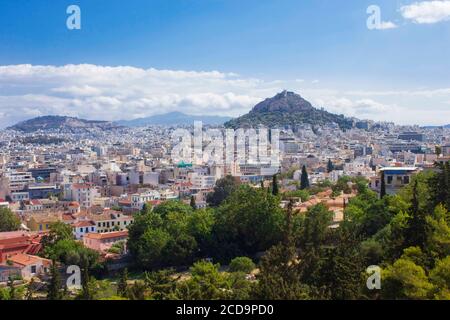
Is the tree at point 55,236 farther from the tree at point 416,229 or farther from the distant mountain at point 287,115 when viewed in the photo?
the distant mountain at point 287,115

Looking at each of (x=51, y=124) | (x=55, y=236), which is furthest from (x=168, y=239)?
(x=51, y=124)

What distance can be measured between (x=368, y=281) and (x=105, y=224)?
1565 centimetres

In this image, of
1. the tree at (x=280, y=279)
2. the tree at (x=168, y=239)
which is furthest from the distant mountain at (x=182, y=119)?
the tree at (x=280, y=279)

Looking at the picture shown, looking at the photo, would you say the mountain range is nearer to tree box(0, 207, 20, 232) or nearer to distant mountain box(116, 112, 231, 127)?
distant mountain box(116, 112, 231, 127)

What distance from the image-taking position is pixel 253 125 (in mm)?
70375

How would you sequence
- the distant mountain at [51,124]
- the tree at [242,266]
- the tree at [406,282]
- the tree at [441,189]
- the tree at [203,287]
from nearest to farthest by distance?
the tree at [406,282]
the tree at [203,287]
the tree at [441,189]
the tree at [242,266]
the distant mountain at [51,124]

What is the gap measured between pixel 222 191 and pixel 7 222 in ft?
30.2

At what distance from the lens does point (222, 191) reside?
82.3 feet

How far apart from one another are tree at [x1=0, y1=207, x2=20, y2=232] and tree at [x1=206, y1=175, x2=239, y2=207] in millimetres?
8372

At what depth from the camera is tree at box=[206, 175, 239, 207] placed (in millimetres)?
24797

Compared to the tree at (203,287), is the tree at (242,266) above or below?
below

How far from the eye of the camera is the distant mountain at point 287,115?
7450cm

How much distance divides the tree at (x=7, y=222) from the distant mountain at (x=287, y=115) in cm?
5279

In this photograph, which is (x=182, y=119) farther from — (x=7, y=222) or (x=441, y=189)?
(x=441, y=189)
